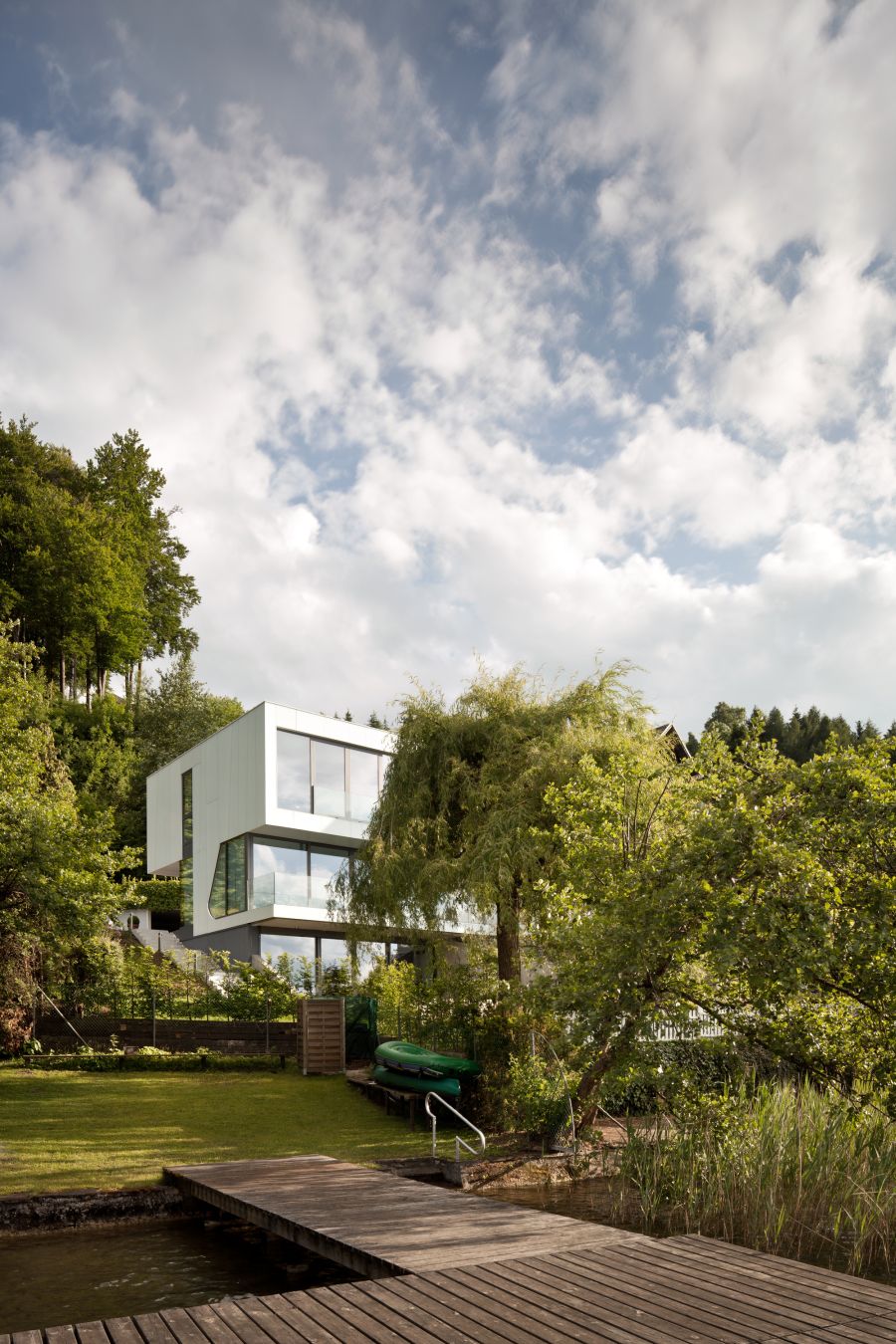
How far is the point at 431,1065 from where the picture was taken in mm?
14148

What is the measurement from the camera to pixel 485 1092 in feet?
46.6

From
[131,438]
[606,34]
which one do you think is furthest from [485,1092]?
[131,438]

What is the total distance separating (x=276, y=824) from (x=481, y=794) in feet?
41.8

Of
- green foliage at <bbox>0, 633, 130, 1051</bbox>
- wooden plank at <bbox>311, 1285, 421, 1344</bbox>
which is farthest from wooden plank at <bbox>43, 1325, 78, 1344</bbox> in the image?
green foliage at <bbox>0, 633, 130, 1051</bbox>

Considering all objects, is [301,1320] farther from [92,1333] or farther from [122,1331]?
[92,1333]

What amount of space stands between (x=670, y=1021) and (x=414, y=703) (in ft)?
26.5

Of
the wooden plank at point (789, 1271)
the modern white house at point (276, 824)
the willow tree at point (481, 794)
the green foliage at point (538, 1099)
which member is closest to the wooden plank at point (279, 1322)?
the wooden plank at point (789, 1271)

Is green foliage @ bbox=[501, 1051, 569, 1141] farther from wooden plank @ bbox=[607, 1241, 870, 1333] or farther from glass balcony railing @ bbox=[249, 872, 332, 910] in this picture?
glass balcony railing @ bbox=[249, 872, 332, 910]

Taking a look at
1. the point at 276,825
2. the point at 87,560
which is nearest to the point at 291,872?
the point at 276,825

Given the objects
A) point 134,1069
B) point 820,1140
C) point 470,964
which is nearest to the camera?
point 820,1140

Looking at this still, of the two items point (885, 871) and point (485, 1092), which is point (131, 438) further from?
point (885, 871)

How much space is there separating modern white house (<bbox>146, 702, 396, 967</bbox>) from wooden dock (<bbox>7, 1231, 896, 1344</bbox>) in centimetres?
2048

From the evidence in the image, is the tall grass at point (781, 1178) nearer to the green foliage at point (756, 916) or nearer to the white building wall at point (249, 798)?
the green foliage at point (756, 916)

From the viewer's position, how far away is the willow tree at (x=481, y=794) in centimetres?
1545
